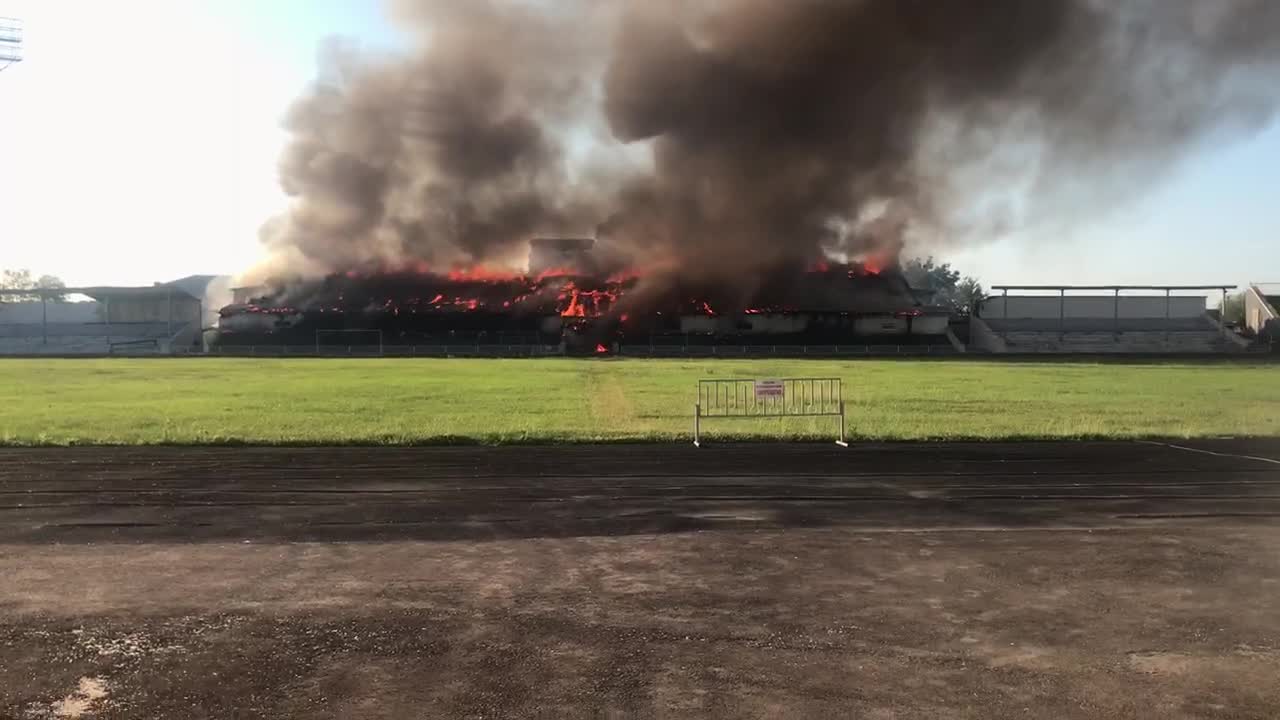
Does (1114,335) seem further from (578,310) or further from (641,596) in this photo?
(641,596)

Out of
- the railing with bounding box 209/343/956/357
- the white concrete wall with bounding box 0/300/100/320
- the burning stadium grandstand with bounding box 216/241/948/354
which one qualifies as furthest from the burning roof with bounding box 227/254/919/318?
the white concrete wall with bounding box 0/300/100/320

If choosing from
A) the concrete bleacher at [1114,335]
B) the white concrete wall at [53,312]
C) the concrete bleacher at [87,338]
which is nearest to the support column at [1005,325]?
the concrete bleacher at [1114,335]

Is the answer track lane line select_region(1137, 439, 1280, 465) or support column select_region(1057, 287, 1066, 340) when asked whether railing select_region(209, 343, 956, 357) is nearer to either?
support column select_region(1057, 287, 1066, 340)

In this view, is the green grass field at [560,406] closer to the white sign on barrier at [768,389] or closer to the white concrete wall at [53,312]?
the white sign on barrier at [768,389]

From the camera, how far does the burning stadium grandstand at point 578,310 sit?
72.6 metres

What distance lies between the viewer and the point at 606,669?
505cm

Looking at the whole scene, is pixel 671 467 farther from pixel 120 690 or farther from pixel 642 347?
pixel 642 347

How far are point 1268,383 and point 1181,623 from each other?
112ft

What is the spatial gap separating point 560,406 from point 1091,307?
70.4m

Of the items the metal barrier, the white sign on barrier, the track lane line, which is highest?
the white sign on barrier

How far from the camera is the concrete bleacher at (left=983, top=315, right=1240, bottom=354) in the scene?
68.1 metres

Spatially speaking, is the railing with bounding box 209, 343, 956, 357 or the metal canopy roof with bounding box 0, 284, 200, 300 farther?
the metal canopy roof with bounding box 0, 284, 200, 300

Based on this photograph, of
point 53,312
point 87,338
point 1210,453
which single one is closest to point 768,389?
point 1210,453

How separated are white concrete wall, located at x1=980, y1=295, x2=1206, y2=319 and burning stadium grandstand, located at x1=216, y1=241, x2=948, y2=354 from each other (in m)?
5.87
